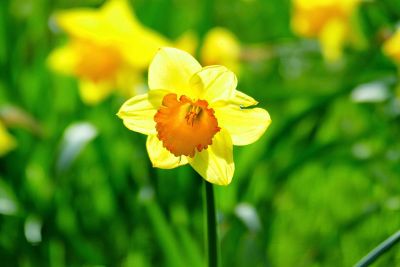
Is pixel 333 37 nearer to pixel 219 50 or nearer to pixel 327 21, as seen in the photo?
pixel 327 21

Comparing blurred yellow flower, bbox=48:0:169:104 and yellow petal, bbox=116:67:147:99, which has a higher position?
blurred yellow flower, bbox=48:0:169:104

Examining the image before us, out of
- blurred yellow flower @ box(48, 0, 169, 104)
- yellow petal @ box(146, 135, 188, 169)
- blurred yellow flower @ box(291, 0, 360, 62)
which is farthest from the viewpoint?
blurred yellow flower @ box(291, 0, 360, 62)

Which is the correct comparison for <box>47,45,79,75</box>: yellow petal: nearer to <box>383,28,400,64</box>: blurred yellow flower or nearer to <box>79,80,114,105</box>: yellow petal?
<box>79,80,114,105</box>: yellow petal

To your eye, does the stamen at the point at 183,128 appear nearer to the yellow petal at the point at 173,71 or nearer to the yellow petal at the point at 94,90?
the yellow petal at the point at 173,71

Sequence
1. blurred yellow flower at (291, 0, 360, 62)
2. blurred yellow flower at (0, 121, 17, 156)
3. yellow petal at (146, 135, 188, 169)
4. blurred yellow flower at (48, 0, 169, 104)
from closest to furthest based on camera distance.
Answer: yellow petal at (146, 135, 188, 169)
blurred yellow flower at (0, 121, 17, 156)
blurred yellow flower at (48, 0, 169, 104)
blurred yellow flower at (291, 0, 360, 62)

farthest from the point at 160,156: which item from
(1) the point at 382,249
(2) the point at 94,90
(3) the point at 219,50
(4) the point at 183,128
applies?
(3) the point at 219,50

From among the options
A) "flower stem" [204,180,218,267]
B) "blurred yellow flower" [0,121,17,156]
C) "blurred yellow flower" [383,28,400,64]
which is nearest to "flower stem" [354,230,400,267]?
"flower stem" [204,180,218,267]

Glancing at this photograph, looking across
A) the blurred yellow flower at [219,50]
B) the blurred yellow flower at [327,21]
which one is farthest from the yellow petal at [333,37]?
the blurred yellow flower at [219,50]
